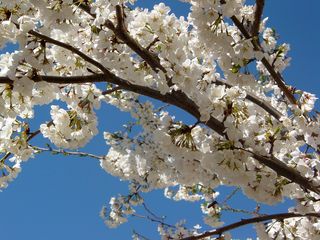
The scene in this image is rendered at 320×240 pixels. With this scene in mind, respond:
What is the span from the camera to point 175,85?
4270 millimetres

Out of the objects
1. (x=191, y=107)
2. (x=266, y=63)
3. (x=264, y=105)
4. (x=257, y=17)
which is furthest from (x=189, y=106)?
(x=264, y=105)

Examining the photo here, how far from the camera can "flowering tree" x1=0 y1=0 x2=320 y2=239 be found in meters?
3.92

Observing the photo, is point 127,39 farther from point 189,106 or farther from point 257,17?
point 257,17

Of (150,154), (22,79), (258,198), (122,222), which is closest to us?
(22,79)

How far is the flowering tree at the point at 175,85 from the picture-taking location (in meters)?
3.92

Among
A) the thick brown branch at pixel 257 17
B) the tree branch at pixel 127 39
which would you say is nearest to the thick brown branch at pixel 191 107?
the tree branch at pixel 127 39

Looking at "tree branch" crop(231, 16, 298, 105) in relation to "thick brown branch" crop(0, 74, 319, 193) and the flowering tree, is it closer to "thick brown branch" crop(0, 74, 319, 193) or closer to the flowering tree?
the flowering tree

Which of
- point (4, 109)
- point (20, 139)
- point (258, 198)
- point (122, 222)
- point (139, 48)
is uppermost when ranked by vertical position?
point (122, 222)

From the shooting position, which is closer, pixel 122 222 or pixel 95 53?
pixel 95 53

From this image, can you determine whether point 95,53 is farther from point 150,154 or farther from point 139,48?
point 150,154

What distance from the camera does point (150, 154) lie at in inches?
314

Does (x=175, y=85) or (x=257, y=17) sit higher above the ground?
(x=257, y=17)

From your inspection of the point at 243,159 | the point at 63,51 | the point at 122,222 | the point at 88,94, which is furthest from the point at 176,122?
the point at 122,222

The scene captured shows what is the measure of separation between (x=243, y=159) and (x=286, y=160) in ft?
3.91
